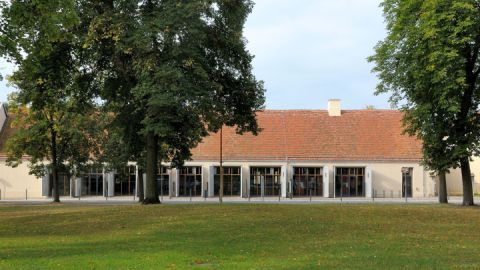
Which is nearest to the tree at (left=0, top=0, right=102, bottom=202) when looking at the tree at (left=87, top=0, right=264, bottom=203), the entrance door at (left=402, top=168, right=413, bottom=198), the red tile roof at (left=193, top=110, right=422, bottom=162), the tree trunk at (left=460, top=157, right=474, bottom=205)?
the tree at (left=87, top=0, right=264, bottom=203)

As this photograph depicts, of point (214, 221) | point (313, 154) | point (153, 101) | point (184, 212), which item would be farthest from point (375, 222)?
point (313, 154)

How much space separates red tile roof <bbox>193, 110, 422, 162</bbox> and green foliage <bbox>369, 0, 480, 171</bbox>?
23.9 m

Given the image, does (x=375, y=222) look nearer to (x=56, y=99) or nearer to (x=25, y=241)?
(x=25, y=241)

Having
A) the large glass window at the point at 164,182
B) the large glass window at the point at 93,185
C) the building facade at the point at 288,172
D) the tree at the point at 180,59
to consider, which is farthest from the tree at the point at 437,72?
the large glass window at the point at 93,185

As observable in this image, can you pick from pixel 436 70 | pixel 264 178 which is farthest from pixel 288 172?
pixel 436 70

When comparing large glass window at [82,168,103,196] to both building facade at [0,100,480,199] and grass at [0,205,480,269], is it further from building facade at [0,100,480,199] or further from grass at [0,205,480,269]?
grass at [0,205,480,269]

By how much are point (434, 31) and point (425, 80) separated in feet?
9.60

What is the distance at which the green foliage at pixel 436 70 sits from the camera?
1113 inches

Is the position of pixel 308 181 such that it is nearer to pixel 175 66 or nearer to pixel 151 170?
pixel 151 170

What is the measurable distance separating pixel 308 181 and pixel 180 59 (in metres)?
33.8

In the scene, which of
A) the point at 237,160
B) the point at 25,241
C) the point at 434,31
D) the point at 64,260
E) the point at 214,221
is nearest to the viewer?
the point at 64,260

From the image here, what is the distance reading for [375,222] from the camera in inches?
813

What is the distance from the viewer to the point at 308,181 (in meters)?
58.3

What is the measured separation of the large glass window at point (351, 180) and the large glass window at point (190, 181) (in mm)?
13622
